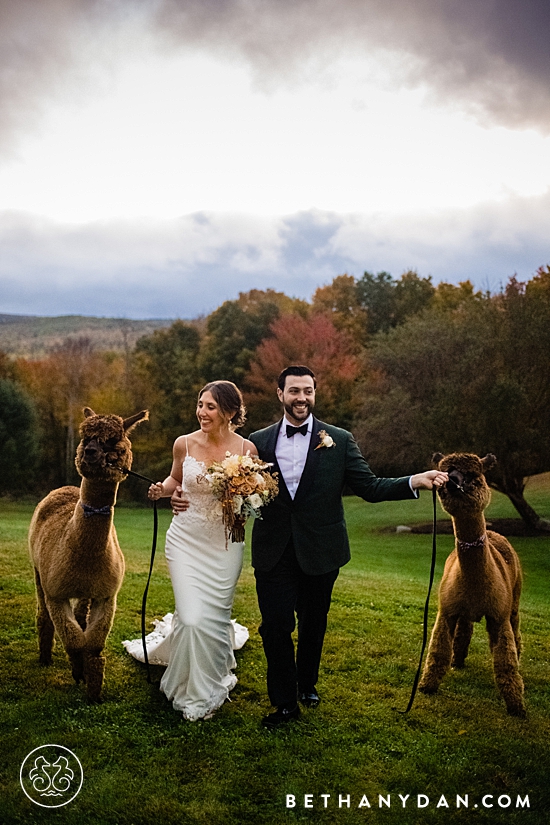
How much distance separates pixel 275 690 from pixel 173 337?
33127mm

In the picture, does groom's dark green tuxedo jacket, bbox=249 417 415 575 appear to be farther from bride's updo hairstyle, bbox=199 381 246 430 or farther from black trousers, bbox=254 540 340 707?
bride's updo hairstyle, bbox=199 381 246 430

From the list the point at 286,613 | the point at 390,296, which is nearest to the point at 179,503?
the point at 286,613

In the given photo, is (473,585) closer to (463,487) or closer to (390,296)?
(463,487)

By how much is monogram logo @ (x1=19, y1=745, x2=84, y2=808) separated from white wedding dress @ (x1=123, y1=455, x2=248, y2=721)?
91cm

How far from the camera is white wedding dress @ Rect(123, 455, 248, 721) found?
4875 millimetres

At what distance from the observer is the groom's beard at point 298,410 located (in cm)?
487

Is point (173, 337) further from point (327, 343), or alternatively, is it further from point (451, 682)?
point (451, 682)

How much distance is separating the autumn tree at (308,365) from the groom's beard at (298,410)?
23824 millimetres

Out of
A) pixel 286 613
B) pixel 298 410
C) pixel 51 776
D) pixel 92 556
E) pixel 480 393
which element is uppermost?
pixel 480 393

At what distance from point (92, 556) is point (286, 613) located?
5.02 ft

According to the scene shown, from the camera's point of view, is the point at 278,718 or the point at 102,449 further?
the point at 278,718

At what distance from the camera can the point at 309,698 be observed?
521 centimetres

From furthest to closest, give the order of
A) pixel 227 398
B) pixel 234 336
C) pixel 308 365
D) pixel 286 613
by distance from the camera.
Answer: pixel 234 336
pixel 308 365
pixel 227 398
pixel 286 613

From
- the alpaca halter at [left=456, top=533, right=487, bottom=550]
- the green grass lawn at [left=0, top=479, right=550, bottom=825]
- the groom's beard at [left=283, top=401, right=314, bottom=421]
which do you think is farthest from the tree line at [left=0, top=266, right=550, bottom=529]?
the groom's beard at [left=283, top=401, right=314, bottom=421]
